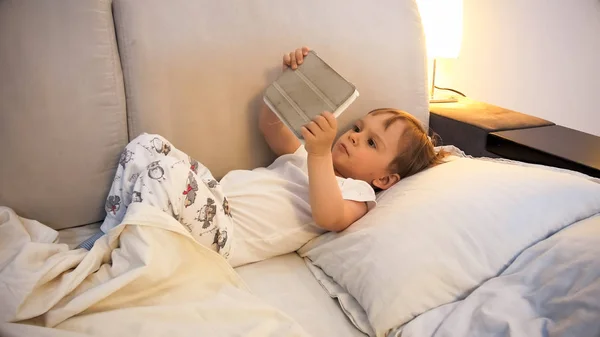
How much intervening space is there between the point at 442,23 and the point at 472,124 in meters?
0.45

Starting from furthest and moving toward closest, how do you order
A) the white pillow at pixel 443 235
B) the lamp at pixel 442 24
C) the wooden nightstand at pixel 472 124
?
the lamp at pixel 442 24, the wooden nightstand at pixel 472 124, the white pillow at pixel 443 235

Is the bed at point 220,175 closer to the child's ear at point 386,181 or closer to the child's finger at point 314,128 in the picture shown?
the child's ear at point 386,181

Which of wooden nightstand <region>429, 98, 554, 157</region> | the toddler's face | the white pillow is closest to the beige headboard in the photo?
the toddler's face

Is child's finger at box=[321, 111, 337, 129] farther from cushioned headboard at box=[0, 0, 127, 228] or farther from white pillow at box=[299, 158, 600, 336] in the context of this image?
cushioned headboard at box=[0, 0, 127, 228]

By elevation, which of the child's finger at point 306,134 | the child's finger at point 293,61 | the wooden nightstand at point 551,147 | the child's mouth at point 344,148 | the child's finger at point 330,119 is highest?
the child's finger at point 293,61

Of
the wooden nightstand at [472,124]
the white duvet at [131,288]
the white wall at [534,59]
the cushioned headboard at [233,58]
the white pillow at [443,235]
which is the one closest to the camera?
the white duvet at [131,288]

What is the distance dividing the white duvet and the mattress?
71 millimetres

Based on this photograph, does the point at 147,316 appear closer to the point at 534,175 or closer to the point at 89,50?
the point at 89,50

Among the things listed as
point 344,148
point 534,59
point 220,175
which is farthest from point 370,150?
point 534,59

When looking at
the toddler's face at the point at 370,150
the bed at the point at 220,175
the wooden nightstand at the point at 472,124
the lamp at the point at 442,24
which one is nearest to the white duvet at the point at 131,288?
the bed at the point at 220,175

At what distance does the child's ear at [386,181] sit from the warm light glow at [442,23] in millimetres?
664

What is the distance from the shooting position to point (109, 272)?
0.79 metres

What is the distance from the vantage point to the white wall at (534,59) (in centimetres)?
197

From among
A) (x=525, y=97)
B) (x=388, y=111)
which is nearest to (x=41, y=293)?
(x=388, y=111)
